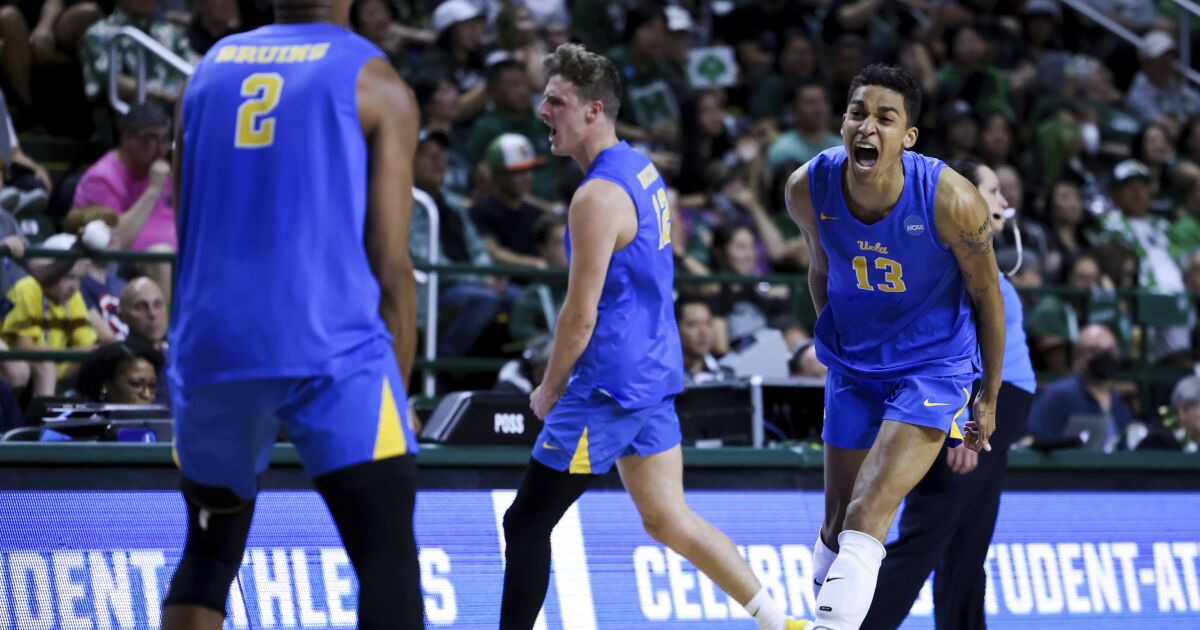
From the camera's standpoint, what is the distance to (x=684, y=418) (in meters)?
7.69

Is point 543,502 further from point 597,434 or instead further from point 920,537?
point 920,537

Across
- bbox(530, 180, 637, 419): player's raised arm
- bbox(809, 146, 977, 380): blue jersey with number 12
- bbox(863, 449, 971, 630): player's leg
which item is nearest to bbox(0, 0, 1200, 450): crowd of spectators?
bbox(863, 449, 971, 630): player's leg

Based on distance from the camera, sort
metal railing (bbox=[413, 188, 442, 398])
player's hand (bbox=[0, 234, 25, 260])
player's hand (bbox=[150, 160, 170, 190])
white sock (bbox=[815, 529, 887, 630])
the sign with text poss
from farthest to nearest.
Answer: player's hand (bbox=[150, 160, 170, 190])
metal railing (bbox=[413, 188, 442, 398])
player's hand (bbox=[0, 234, 25, 260])
the sign with text poss
white sock (bbox=[815, 529, 887, 630])

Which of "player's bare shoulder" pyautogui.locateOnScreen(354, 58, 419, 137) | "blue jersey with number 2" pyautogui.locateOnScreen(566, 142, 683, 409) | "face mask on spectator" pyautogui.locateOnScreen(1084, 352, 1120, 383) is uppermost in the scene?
"player's bare shoulder" pyautogui.locateOnScreen(354, 58, 419, 137)

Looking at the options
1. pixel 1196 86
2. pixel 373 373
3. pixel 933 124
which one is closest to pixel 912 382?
pixel 373 373

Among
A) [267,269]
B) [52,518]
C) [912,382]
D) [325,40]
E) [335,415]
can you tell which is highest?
[325,40]

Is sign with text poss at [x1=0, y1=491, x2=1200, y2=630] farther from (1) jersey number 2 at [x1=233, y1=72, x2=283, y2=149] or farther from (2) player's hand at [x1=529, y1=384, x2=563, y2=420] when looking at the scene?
(1) jersey number 2 at [x1=233, y1=72, x2=283, y2=149]

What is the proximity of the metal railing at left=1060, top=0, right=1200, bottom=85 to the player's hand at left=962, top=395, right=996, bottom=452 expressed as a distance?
1170 centimetres

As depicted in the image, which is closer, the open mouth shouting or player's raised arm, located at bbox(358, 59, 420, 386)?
player's raised arm, located at bbox(358, 59, 420, 386)

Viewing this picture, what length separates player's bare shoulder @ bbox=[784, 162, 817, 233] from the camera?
5539mm

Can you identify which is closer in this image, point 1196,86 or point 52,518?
point 52,518

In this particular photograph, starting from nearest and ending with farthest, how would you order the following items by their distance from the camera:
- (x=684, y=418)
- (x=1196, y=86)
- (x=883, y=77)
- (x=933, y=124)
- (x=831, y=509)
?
(x=883, y=77) < (x=831, y=509) < (x=684, y=418) < (x=933, y=124) < (x=1196, y=86)

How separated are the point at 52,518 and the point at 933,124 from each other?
10072 mm

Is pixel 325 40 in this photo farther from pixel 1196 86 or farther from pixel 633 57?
pixel 1196 86
